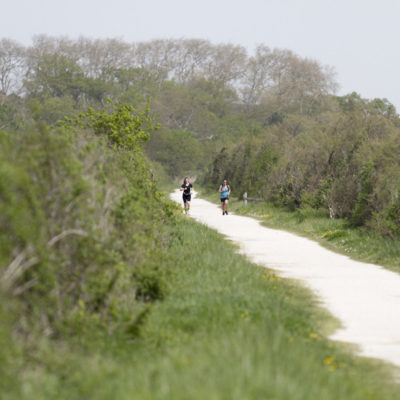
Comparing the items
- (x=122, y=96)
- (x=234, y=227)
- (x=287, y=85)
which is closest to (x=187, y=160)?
(x=122, y=96)

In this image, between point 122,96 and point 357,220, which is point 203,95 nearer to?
point 122,96

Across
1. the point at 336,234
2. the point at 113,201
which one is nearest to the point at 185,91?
the point at 336,234

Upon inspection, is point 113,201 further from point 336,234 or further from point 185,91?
Answer: point 185,91

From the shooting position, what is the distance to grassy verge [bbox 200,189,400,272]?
1558cm

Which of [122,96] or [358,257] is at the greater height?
[122,96]

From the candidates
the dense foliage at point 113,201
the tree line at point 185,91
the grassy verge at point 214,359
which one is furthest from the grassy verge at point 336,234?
the tree line at point 185,91

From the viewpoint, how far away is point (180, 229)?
16875mm

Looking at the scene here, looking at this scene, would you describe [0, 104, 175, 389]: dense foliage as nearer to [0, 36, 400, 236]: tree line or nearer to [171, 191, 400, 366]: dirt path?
[171, 191, 400, 366]: dirt path

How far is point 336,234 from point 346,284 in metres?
7.13

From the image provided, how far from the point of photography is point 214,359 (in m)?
5.23

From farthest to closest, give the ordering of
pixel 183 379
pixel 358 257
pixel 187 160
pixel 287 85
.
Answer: pixel 287 85
pixel 187 160
pixel 358 257
pixel 183 379

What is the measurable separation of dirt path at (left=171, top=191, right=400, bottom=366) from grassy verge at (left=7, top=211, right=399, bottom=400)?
16.9 inches

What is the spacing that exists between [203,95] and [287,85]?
1205 cm

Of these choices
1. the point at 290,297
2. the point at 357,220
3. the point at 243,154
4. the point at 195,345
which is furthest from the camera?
the point at 243,154
